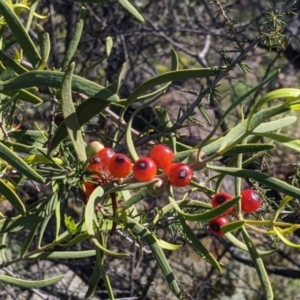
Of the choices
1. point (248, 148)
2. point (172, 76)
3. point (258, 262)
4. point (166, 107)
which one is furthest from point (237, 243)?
point (166, 107)

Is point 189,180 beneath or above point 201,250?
above

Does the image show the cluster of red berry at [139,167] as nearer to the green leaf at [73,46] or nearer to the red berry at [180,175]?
the red berry at [180,175]

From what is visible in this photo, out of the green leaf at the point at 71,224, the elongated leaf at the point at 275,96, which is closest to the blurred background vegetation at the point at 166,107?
the green leaf at the point at 71,224

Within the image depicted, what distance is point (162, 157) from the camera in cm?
92

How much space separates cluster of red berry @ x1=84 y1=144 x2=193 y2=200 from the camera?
34.1 inches

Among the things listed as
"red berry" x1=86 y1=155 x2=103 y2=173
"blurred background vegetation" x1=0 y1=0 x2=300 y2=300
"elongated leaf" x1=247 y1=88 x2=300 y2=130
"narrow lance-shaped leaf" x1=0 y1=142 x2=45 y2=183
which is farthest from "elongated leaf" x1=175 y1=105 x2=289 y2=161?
"blurred background vegetation" x1=0 y1=0 x2=300 y2=300

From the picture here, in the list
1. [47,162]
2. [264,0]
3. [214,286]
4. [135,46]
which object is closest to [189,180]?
[47,162]

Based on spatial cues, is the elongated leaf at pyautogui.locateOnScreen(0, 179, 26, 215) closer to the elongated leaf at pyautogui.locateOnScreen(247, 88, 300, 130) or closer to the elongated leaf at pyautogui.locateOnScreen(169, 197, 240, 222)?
the elongated leaf at pyautogui.locateOnScreen(169, 197, 240, 222)

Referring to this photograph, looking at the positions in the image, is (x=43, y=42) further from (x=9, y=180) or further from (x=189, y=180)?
(x=189, y=180)

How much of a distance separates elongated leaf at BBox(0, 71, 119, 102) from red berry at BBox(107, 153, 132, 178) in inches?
3.9

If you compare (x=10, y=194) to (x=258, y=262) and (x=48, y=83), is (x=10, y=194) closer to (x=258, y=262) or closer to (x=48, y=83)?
(x=48, y=83)

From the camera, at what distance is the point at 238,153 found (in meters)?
0.95

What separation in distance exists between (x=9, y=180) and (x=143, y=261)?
189cm

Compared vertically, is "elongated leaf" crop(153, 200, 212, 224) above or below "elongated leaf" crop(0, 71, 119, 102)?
below
